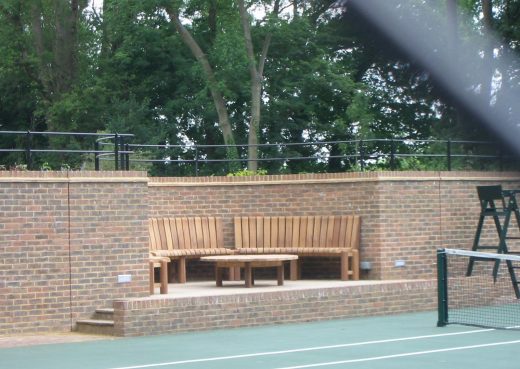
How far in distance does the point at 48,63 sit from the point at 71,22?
1.53 meters

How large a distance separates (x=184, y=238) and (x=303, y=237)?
2.07m

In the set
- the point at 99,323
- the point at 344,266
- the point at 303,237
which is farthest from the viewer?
the point at 303,237

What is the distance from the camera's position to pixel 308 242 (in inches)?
763

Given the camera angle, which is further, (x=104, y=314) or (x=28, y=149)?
(x=104, y=314)

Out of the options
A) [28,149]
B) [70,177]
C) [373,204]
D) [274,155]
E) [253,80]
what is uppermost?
[253,80]

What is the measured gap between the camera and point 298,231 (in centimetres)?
1948

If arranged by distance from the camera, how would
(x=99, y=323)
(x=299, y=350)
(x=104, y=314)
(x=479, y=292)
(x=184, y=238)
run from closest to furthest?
(x=299, y=350) → (x=99, y=323) → (x=104, y=314) → (x=479, y=292) → (x=184, y=238)

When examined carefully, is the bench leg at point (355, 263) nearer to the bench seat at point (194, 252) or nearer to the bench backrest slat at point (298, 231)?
the bench backrest slat at point (298, 231)

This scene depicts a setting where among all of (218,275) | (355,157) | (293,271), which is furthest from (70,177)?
(355,157)

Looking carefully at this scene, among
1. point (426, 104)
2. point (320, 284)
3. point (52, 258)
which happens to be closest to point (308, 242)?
point (320, 284)

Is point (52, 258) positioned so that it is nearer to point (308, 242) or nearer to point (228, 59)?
point (308, 242)

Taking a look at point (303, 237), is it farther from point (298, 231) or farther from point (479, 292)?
point (479, 292)

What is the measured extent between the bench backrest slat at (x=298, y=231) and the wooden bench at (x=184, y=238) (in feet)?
1.45

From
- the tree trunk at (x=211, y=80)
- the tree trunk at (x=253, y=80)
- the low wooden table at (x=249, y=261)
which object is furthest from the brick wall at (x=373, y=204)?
the tree trunk at (x=211, y=80)
